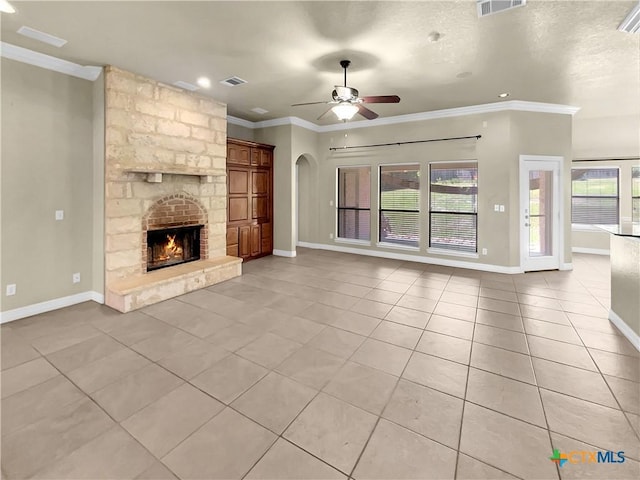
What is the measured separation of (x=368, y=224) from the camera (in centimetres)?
748

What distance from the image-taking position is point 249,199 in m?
6.65

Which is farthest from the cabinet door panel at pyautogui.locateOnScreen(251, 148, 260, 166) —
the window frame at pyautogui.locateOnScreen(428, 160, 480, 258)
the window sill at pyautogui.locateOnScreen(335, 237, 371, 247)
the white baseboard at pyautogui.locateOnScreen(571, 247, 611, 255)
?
the white baseboard at pyautogui.locateOnScreen(571, 247, 611, 255)

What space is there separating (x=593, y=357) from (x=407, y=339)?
161cm

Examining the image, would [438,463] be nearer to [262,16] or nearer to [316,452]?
[316,452]

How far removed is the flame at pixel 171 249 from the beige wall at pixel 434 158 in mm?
2622

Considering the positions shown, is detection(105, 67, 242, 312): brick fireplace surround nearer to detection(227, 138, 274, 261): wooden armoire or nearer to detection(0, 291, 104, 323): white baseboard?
detection(0, 291, 104, 323): white baseboard

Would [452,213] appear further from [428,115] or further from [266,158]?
[266,158]

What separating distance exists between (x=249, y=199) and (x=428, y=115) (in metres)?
4.12

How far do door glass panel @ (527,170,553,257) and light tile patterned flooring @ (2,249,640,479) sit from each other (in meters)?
2.01

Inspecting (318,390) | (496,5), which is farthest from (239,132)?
(318,390)

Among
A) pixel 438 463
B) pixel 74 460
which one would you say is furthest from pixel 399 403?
pixel 74 460

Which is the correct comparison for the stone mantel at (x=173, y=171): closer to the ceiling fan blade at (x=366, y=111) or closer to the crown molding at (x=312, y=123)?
the crown molding at (x=312, y=123)

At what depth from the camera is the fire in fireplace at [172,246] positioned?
15.1 ft

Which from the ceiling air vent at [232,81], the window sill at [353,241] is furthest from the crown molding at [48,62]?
the window sill at [353,241]
